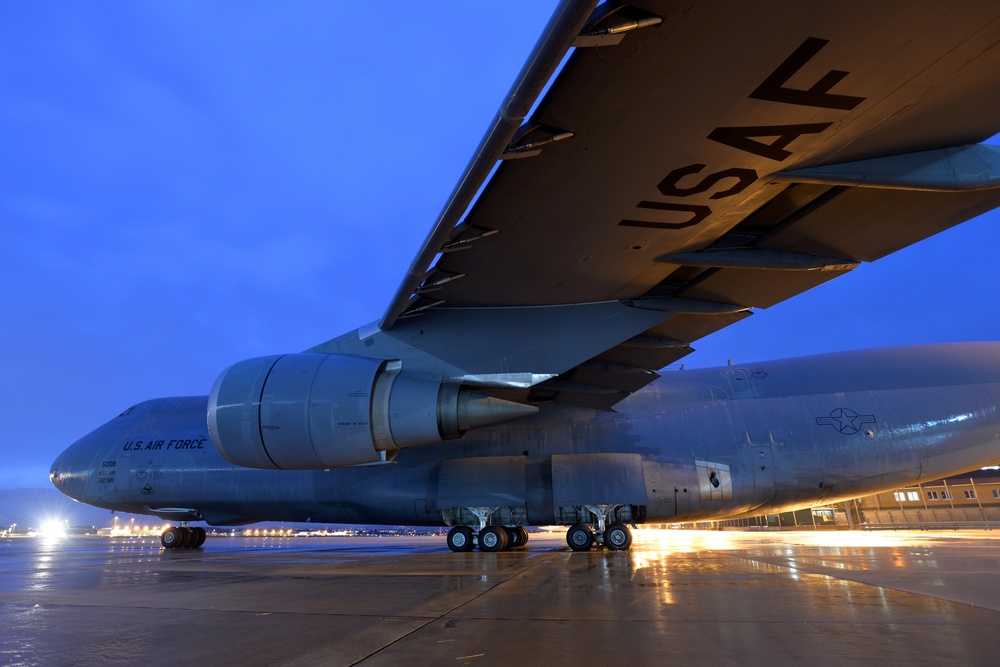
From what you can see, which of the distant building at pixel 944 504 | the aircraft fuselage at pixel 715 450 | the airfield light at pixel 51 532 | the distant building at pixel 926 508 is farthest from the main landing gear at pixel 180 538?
the airfield light at pixel 51 532

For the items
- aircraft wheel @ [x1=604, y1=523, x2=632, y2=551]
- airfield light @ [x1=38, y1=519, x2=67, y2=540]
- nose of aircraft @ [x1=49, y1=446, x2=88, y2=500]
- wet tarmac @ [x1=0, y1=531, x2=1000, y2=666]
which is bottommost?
wet tarmac @ [x1=0, y1=531, x2=1000, y2=666]

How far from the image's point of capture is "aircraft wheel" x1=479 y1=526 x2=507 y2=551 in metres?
13.0

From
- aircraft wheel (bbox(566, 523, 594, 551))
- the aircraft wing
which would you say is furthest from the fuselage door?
the aircraft wing

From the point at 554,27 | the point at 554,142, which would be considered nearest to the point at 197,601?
the point at 554,142

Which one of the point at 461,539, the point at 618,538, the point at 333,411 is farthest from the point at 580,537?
the point at 333,411

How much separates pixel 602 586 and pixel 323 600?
2.85 meters

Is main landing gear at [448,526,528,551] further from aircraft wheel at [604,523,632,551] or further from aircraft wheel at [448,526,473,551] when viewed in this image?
aircraft wheel at [604,523,632,551]

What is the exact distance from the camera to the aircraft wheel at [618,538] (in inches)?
488

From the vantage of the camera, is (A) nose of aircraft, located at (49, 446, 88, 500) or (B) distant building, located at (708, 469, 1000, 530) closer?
(A) nose of aircraft, located at (49, 446, 88, 500)

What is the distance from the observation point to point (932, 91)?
→ 453 centimetres

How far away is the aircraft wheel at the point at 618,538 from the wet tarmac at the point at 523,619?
5101mm

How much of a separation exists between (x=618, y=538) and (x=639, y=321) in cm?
617

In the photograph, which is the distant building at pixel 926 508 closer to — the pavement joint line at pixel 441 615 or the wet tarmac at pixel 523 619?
the pavement joint line at pixel 441 615

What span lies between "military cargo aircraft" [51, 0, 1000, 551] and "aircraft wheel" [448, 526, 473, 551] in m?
0.08
